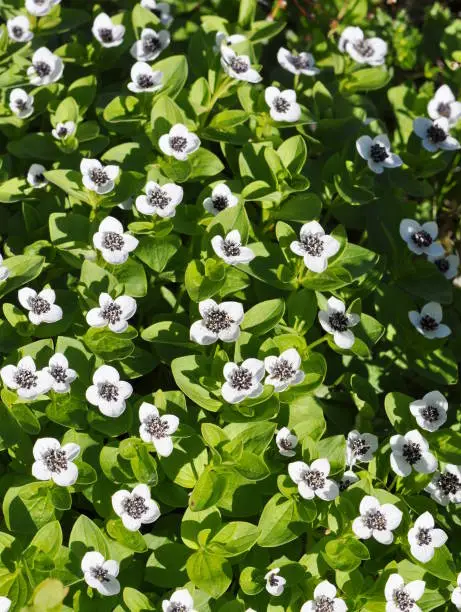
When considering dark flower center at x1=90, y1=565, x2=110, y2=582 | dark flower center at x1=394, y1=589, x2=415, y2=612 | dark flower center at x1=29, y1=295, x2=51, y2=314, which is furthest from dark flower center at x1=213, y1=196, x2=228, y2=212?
dark flower center at x1=394, y1=589, x2=415, y2=612

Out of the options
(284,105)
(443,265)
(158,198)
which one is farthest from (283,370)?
(284,105)

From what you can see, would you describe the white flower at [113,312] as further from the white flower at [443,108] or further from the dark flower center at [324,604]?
the white flower at [443,108]

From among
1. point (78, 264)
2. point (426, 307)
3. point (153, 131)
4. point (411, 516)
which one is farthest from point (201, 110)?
point (411, 516)

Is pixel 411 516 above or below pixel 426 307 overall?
below

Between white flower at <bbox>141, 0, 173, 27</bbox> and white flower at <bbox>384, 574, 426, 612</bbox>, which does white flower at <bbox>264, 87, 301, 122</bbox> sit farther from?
white flower at <bbox>384, 574, 426, 612</bbox>

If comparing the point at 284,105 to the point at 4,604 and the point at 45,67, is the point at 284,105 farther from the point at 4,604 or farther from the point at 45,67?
the point at 4,604

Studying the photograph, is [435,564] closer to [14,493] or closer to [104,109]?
[14,493]
